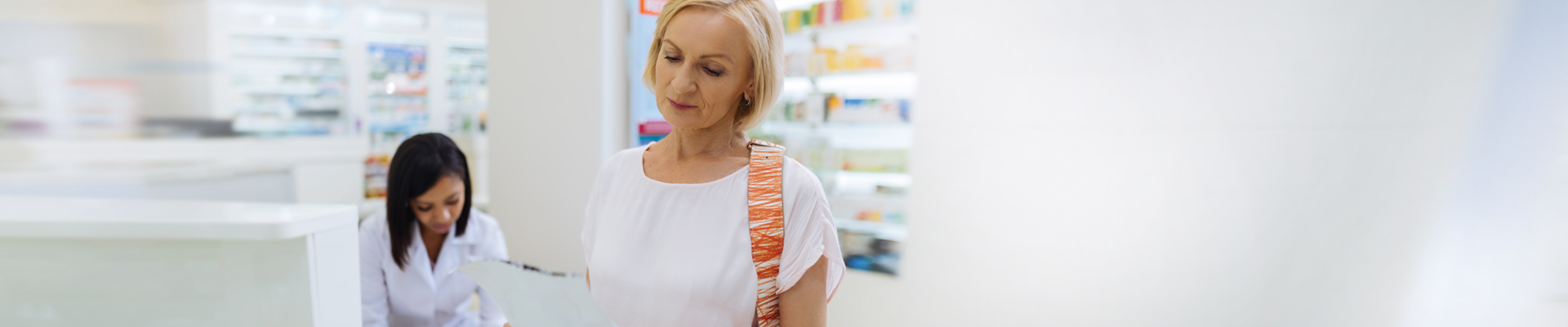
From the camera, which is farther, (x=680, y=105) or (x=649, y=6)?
(x=649, y=6)

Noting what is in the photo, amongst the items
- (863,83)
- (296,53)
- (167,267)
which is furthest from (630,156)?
(296,53)

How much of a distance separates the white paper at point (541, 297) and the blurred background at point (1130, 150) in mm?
993

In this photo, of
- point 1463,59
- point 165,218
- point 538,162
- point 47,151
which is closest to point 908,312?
point 538,162

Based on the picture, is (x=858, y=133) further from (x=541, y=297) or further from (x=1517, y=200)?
(x=541, y=297)

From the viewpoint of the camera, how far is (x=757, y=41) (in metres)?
0.83

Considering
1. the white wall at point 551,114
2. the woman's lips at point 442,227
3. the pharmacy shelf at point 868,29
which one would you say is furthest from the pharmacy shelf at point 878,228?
the woman's lips at point 442,227

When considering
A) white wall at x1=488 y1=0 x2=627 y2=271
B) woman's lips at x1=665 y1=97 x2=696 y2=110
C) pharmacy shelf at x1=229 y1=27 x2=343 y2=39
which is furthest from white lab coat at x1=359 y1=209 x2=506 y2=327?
pharmacy shelf at x1=229 y1=27 x2=343 y2=39

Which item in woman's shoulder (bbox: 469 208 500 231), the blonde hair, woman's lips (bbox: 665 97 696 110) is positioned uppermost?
the blonde hair

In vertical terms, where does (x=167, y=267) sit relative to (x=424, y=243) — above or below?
above

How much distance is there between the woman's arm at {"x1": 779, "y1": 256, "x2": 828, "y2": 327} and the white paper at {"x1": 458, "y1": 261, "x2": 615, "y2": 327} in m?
0.35

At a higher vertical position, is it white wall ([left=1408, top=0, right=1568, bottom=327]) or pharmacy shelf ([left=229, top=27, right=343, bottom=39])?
pharmacy shelf ([left=229, top=27, right=343, bottom=39])

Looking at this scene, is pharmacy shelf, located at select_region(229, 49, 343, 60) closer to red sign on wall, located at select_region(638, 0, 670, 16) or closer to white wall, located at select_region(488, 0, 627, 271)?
white wall, located at select_region(488, 0, 627, 271)

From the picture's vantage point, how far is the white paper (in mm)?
536

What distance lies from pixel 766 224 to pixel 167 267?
900 mm
